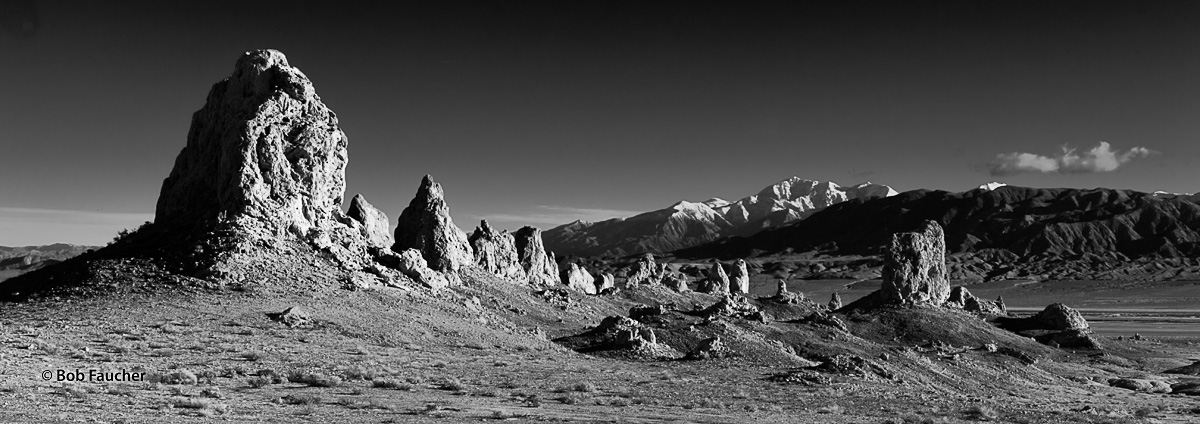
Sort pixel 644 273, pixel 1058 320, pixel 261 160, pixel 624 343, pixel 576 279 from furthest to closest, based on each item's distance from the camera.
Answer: pixel 644 273 < pixel 576 279 < pixel 1058 320 < pixel 261 160 < pixel 624 343

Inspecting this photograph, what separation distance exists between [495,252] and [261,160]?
36504mm

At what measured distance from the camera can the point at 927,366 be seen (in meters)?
51.9

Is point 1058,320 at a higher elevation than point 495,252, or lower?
lower

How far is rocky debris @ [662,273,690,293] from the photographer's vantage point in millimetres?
122469

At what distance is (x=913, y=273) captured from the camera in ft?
278

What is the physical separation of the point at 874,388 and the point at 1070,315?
60.5m

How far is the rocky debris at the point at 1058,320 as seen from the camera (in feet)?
270

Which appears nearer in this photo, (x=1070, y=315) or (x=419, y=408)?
(x=419, y=408)

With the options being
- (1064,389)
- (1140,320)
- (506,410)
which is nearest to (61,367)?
(506,410)

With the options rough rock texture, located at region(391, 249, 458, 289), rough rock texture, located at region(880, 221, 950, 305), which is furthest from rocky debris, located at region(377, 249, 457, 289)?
rough rock texture, located at region(880, 221, 950, 305)

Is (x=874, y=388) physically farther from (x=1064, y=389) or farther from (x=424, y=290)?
(x=424, y=290)

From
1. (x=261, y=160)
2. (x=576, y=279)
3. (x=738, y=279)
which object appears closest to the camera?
(x=261, y=160)

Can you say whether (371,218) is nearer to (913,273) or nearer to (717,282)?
(913,273)

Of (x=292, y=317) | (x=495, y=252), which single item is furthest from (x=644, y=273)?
(x=292, y=317)
